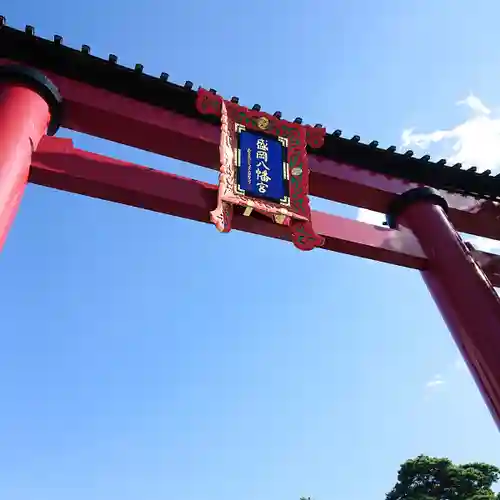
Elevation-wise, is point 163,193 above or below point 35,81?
below

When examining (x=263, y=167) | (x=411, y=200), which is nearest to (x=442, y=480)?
(x=411, y=200)

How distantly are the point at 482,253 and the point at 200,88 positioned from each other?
12.0 ft

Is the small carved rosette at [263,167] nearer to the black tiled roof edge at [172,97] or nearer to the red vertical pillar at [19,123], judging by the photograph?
the black tiled roof edge at [172,97]

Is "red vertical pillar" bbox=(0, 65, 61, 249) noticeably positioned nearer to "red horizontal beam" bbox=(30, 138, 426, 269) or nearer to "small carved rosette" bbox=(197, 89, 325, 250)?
"red horizontal beam" bbox=(30, 138, 426, 269)

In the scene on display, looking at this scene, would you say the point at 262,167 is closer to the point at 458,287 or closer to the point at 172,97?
the point at 172,97

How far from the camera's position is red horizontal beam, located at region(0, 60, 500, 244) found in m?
5.03

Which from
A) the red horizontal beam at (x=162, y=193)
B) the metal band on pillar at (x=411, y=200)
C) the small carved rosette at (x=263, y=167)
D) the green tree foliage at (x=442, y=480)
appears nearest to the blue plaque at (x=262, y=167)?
the small carved rosette at (x=263, y=167)

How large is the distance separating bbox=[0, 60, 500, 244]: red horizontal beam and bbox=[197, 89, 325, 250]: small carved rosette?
44 cm

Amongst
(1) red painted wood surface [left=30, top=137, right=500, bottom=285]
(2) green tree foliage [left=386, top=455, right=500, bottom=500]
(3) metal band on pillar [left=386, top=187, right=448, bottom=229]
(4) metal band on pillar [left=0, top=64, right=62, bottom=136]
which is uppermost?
(2) green tree foliage [left=386, top=455, right=500, bottom=500]

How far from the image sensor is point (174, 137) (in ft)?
17.5

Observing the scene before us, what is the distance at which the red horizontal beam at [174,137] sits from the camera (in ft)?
16.5

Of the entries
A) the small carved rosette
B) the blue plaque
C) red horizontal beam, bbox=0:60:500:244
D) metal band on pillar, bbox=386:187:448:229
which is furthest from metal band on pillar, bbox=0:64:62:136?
A: metal band on pillar, bbox=386:187:448:229

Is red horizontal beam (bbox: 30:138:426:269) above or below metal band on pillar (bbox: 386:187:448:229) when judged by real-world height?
below

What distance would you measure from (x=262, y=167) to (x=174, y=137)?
3.72ft
